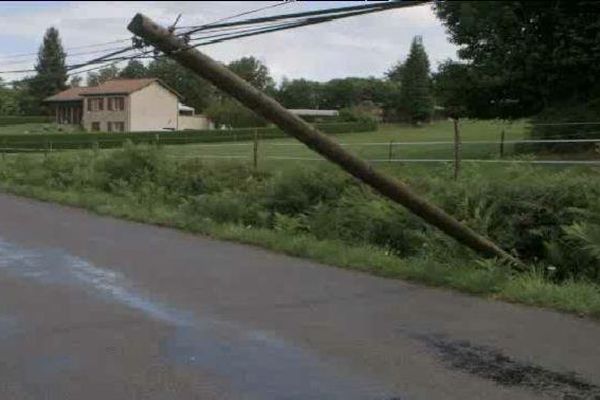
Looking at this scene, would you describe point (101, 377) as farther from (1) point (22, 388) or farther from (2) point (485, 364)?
(2) point (485, 364)

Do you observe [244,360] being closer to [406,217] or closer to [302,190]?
[406,217]

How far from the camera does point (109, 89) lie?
96.4 m

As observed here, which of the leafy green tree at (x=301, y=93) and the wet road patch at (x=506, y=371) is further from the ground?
the leafy green tree at (x=301, y=93)

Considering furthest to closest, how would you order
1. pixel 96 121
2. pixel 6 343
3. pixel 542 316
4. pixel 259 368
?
1. pixel 96 121
2. pixel 542 316
3. pixel 6 343
4. pixel 259 368

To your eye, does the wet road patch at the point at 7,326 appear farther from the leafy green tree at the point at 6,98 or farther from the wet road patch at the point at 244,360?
the leafy green tree at the point at 6,98

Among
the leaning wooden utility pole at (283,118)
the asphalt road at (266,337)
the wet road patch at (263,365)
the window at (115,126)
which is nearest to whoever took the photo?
the wet road patch at (263,365)

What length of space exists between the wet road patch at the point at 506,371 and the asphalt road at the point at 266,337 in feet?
0.05

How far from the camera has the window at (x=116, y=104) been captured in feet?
314

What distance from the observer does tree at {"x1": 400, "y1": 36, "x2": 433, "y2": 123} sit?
309 ft

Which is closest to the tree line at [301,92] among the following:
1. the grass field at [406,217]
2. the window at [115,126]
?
the window at [115,126]

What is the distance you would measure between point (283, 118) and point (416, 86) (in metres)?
90.1

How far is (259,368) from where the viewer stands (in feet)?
20.6

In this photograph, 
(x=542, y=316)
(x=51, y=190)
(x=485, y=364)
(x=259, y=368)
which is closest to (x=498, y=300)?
(x=542, y=316)

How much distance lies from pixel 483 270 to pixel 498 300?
0.84 m
